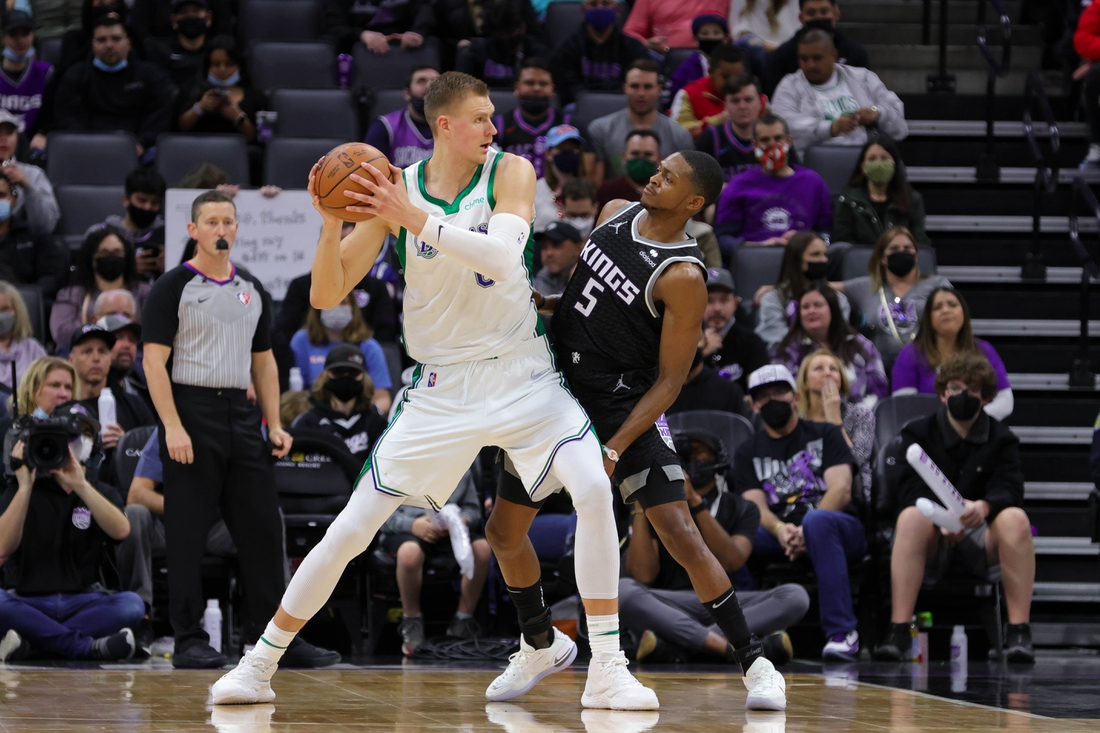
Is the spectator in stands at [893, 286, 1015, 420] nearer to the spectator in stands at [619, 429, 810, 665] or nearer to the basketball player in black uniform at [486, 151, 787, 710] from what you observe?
the spectator in stands at [619, 429, 810, 665]

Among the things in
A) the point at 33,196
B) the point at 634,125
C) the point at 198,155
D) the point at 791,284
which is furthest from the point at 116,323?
the point at 791,284

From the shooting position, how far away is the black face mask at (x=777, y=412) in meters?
8.05

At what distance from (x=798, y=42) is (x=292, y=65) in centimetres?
402

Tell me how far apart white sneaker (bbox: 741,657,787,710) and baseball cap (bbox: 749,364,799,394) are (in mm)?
3234

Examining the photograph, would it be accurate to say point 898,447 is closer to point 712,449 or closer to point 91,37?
point 712,449

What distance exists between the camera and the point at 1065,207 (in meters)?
11.5

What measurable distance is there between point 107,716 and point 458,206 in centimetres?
198

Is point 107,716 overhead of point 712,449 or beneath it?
beneath

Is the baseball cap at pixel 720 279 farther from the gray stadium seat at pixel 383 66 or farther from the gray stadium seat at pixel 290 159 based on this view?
the gray stadium seat at pixel 383 66

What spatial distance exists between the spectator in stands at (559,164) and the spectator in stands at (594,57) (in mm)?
1563

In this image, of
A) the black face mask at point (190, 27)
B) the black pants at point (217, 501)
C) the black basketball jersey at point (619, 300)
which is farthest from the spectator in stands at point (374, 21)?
the black basketball jersey at point (619, 300)

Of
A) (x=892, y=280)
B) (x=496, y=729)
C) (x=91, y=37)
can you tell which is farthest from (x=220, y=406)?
(x=91, y=37)

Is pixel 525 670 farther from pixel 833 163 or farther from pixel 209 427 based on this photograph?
pixel 833 163

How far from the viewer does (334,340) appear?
30.1 ft
